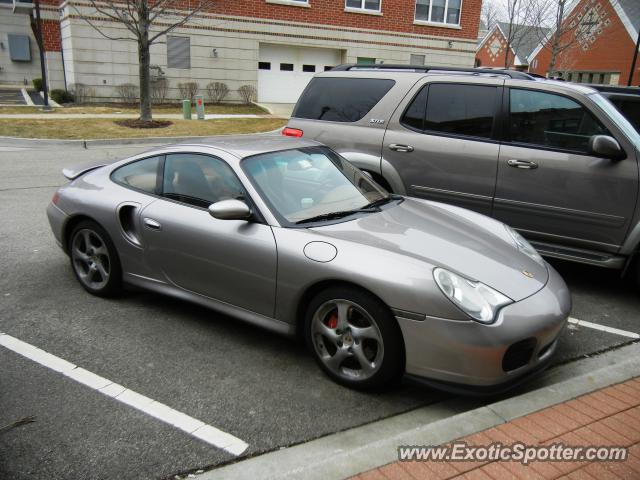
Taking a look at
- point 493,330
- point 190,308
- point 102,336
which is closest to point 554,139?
point 493,330

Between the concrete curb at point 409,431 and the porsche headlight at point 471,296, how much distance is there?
19.7 inches

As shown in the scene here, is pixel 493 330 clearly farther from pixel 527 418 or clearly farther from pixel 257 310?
pixel 257 310

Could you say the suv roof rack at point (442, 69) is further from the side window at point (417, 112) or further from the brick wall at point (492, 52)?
the brick wall at point (492, 52)

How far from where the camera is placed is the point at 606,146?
4723mm

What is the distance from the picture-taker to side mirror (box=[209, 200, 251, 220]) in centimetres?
362

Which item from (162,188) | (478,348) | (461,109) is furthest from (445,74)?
(478,348)

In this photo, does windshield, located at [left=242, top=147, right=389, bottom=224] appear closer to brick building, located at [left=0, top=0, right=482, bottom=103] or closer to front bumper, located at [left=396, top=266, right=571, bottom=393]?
front bumper, located at [left=396, top=266, right=571, bottom=393]

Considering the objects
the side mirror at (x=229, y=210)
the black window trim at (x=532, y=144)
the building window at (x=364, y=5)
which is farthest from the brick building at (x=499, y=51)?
the side mirror at (x=229, y=210)

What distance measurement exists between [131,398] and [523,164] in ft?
12.8

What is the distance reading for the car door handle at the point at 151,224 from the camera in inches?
164

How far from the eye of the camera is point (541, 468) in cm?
250

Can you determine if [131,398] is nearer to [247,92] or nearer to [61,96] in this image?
[61,96]

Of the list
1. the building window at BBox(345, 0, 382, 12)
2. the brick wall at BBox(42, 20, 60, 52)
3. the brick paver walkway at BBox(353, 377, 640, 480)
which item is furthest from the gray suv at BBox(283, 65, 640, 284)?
the brick wall at BBox(42, 20, 60, 52)

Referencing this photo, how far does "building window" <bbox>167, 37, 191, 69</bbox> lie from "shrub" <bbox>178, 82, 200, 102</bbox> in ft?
2.51
